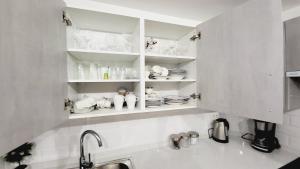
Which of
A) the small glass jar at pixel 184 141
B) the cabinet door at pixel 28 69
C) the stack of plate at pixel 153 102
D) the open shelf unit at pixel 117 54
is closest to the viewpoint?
the cabinet door at pixel 28 69

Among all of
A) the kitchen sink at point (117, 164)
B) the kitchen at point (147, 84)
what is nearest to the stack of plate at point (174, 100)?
the kitchen at point (147, 84)

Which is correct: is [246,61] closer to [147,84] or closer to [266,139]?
[147,84]

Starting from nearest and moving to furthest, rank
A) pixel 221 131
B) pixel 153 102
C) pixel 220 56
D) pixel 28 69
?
pixel 28 69
pixel 220 56
pixel 153 102
pixel 221 131

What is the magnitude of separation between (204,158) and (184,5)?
50.8 inches

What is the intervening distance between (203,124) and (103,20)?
4.83 feet

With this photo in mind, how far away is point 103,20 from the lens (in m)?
0.93

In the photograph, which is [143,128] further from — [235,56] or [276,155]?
[276,155]

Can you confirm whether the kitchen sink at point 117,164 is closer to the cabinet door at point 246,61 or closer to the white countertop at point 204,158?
the white countertop at point 204,158

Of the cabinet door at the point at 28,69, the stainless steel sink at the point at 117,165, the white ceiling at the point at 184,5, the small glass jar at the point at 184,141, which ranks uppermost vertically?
the white ceiling at the point at 184,5

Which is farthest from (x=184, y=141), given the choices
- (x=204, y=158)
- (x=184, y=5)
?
(x=184, y=5)

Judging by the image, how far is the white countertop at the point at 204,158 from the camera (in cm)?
101

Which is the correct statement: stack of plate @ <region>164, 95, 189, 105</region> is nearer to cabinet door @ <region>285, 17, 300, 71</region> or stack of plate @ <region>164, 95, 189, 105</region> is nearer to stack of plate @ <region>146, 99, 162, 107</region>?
stack of plate @ <region>146, 99, 162, 107</region>

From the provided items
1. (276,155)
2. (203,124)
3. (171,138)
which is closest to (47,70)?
(171,138)

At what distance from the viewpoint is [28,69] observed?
409 mm
